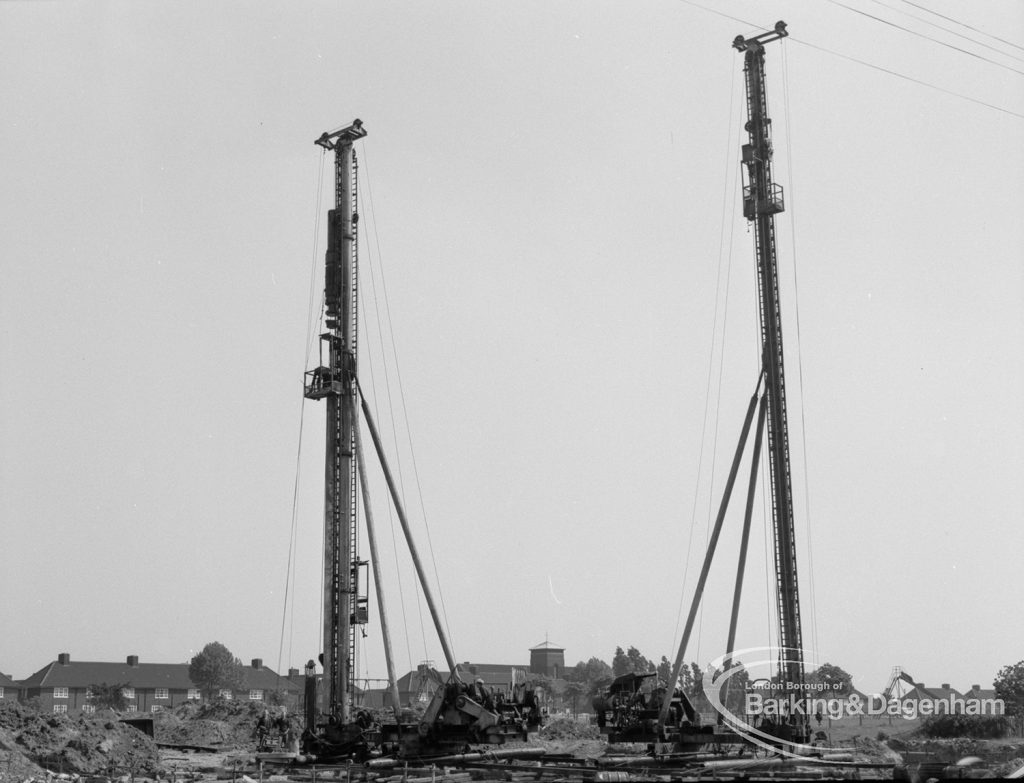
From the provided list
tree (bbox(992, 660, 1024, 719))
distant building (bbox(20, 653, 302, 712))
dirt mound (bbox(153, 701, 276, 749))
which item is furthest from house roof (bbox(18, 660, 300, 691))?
tree (bbox(992, 660, 1024, 719))

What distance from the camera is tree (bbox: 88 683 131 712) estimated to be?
282ft

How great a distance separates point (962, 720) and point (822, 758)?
20.1 metres

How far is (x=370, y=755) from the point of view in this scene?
28438 mm

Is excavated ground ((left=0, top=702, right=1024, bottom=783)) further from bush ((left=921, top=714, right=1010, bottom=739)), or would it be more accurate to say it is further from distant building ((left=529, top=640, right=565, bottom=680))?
distant building ((left=529, top=640, right=565, bottom=680))

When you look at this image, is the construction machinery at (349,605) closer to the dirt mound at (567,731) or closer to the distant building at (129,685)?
the dirt mound at (567,731)

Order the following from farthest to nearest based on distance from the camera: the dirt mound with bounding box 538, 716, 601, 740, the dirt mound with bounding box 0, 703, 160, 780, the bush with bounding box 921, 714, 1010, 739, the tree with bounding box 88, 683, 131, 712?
1. the tree with bounding box 88, 683, 131, 712
2. the dirt mound with bounding box 538, 716, 601, 740
3. the bush with bounding box 921, 714, 1010, 739
4. the dirt mound with bounding box 0, 703, 160, 780

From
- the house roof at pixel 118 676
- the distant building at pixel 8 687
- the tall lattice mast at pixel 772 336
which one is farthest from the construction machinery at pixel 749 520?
the distant building at pixel 8 687

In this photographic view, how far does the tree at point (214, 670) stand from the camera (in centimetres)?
9019

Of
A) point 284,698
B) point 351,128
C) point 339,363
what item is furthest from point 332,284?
point 284,698

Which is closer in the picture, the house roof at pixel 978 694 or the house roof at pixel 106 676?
the house roof at pixel 978 694

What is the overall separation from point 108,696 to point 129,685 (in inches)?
134

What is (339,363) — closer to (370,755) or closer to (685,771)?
(370,755)

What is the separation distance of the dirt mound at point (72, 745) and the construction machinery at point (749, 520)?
12.2m

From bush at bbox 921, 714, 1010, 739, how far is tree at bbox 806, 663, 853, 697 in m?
4.87
